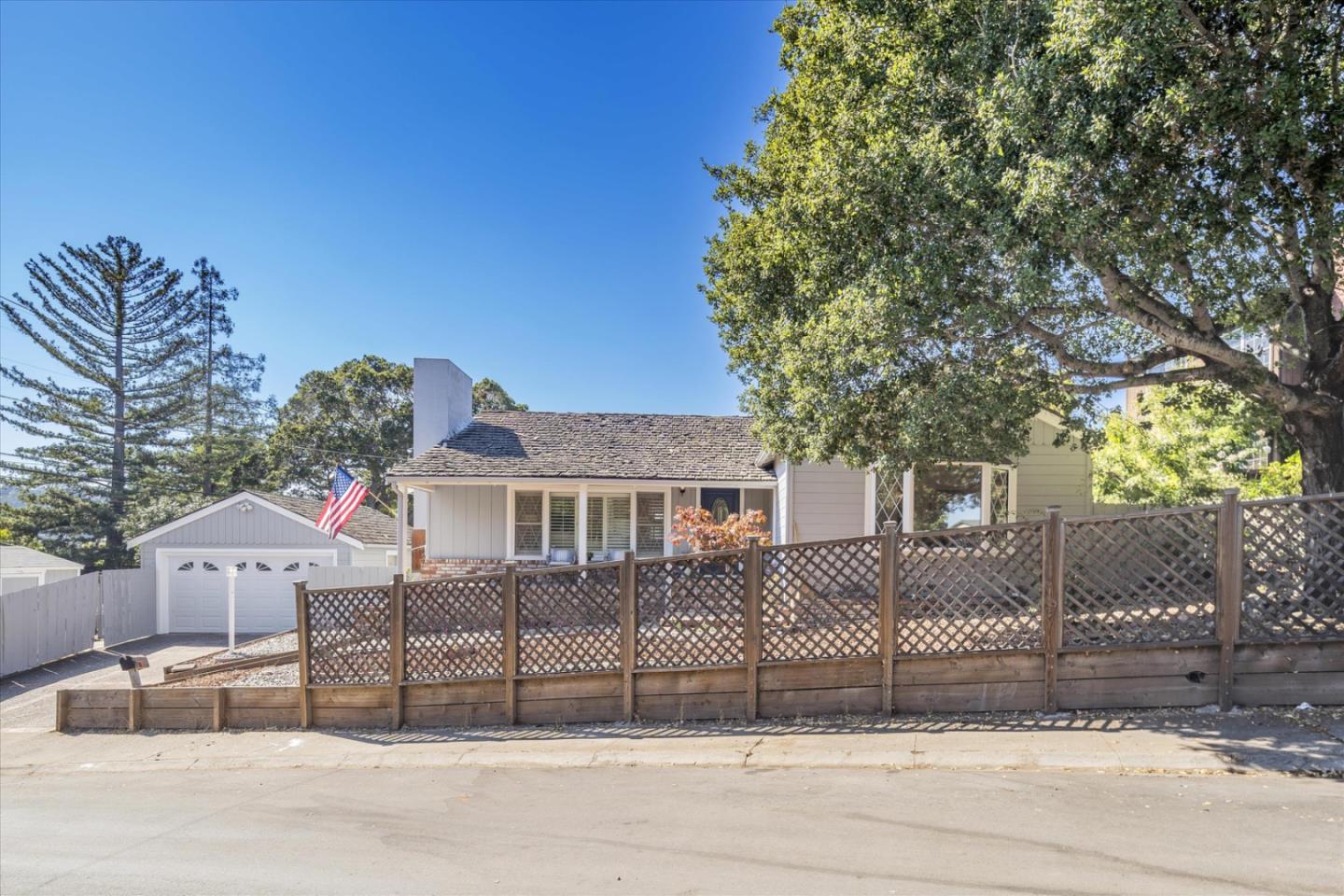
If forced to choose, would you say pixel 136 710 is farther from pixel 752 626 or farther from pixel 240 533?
pixel 240 533

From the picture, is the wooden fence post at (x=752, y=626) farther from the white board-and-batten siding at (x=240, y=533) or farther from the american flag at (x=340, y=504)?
the white board-and-batten siding at (x=240, y=533)

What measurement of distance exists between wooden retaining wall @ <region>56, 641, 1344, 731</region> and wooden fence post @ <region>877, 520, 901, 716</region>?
0.21ft

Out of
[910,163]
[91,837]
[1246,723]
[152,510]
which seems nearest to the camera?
[91,837]

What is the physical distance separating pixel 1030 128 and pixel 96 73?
11148 mm

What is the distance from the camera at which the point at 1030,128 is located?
20.4ft

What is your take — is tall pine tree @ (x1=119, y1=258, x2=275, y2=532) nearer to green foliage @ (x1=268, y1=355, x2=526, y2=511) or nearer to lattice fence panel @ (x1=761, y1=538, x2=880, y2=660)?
green foliage @ (x1=268, y1=355, x2=526, y2=511)

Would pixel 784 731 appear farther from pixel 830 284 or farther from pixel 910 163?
pixel 910 163

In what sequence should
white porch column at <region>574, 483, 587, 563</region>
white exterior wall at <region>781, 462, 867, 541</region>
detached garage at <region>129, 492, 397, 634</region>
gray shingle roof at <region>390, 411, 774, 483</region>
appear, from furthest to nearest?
detached garage at <region>129, 492, 397, 634</region> < gray shingle roof at <region>390, 411, 774, 483</region> < white porch column at <region>574, 483, 587, 563</region> < white exterior wall at <region>781, 462, 867, 541</region>

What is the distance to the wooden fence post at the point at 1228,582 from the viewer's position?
5969 mm

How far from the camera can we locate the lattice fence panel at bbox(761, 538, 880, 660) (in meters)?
6.78

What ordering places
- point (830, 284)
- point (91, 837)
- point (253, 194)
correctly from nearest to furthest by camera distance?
point (91, 837) < point (830, 284) < point (253, 194)

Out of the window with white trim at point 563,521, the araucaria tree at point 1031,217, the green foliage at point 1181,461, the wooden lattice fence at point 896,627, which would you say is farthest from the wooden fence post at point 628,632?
the green foliage at point 1181,461

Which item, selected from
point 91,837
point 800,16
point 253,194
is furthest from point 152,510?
point 800,16

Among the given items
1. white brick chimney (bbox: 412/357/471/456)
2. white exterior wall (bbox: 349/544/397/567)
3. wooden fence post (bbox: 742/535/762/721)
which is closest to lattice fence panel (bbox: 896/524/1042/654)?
wooden fence post (bbox: 742/535/762/721)
